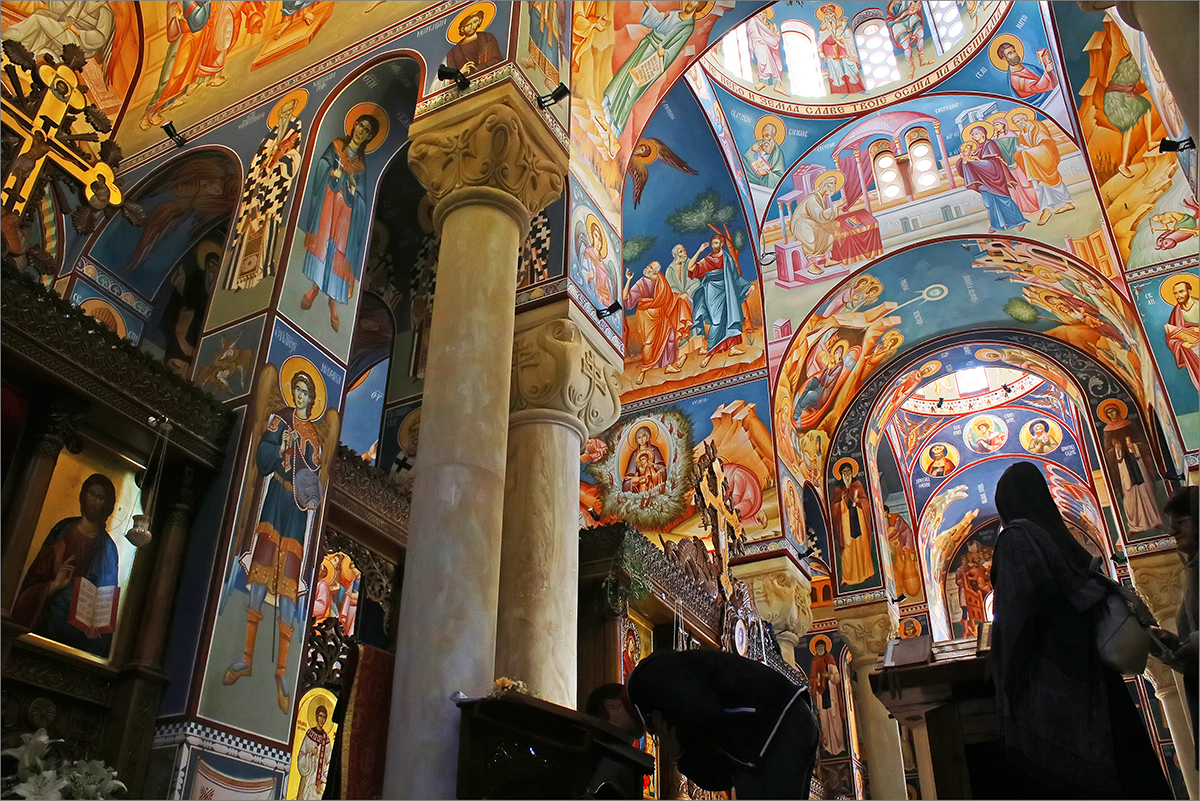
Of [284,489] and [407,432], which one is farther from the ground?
[407,432]

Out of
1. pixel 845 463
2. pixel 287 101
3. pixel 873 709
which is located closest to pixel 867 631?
pixel 873 709

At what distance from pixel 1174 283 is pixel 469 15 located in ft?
27.1

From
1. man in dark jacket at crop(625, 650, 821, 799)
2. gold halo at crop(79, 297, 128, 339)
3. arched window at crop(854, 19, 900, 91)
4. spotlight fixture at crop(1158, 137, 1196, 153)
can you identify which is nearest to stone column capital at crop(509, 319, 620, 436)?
man in dark jacket at crop(625, 650, 821, 799)

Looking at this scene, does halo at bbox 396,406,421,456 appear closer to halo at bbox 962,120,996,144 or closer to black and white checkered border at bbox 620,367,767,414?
black and white checkered border at bbox 620,367,767,414

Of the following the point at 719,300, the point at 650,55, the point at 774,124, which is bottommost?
the point at 650,55

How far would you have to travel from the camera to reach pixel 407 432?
8.37 m

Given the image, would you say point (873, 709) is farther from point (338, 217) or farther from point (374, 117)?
point (374, 117)

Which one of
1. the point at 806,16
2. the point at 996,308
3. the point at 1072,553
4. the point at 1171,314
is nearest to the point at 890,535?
the point at 996,308

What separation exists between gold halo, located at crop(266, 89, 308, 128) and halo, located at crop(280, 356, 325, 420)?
228cm

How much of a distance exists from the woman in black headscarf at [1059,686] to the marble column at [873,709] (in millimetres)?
9603

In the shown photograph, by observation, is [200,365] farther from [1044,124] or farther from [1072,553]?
[1044,124]

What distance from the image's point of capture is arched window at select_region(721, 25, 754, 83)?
40.0 feet

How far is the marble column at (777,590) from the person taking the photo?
11.0 m

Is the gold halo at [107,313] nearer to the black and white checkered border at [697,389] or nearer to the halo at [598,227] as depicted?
the halo at [598,227]
